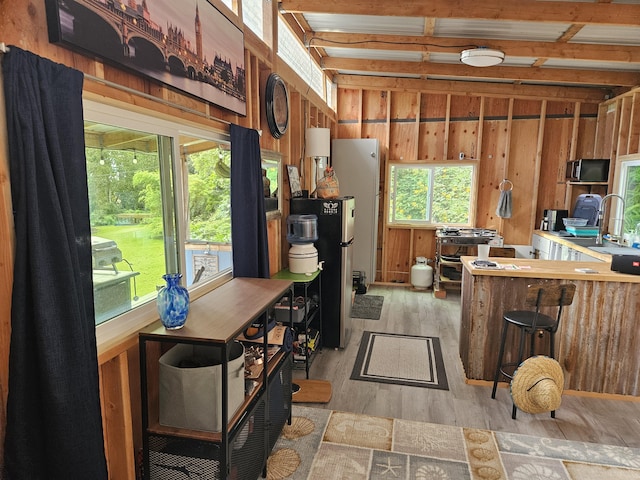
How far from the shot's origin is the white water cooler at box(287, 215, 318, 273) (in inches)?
140

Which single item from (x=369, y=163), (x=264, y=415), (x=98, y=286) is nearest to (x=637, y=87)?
(x=369, y=163)

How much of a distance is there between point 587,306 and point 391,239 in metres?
3.60

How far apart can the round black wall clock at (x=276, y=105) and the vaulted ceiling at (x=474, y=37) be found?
68 centimetres

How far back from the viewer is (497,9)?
325 cm

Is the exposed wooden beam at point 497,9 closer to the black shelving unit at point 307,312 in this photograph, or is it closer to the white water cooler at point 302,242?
the white water cooler at point 302,242

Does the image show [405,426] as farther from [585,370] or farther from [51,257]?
[51,257]

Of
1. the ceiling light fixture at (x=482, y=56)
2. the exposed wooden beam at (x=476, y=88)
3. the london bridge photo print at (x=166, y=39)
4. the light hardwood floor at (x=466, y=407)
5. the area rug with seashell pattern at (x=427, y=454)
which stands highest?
the exposed wooden beam at (x=476, y=88)

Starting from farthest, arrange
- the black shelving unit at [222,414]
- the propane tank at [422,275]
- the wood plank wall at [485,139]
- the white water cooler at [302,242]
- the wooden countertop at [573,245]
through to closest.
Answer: the propane tank at [422,275] → the wood plank wall at [485,139] → the wooden countertop at [573,245] → the white water cooler at [302,242] → the black shelving unit at [222,414]

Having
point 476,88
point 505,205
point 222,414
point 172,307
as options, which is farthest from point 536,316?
point 476,88

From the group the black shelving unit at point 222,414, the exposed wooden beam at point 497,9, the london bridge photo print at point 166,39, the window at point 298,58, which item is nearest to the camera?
the london bridge photo print at point 166,39

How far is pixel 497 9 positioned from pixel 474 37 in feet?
3.19

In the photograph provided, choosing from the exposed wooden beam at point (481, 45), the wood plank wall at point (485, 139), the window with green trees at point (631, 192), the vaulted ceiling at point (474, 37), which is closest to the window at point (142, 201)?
the vaulted ceiling at point (474, 37)

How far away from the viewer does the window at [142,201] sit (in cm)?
170

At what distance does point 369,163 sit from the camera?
5.96 meters
